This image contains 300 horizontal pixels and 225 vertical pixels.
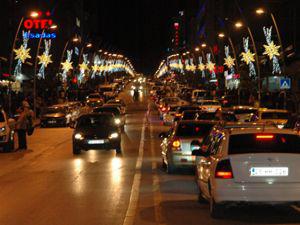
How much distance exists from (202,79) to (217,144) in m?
119

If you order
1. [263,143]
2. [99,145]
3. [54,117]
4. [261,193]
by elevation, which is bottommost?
[99,145]

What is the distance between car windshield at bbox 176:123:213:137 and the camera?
18.8 meters

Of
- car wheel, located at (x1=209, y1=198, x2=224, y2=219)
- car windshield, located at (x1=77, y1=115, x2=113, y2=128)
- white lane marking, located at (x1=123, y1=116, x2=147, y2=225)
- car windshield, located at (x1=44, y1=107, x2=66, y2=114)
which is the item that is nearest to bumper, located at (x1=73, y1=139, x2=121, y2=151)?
car windshield, located at (x1=77, y1=115, x2=113, y2=128)

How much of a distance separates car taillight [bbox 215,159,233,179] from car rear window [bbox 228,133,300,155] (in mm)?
225

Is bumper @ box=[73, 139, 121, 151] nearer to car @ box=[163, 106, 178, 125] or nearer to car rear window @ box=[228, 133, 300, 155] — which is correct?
car rear window @ box=[228, 133, 300, 155]

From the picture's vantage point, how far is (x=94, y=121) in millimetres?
27359

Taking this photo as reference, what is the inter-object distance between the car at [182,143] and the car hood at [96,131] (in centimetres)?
634

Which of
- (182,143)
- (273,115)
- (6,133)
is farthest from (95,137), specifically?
(273,115)

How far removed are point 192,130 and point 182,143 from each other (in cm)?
84

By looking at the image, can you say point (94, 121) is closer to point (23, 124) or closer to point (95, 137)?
point (95, 137)

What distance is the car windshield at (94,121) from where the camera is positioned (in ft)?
86.9

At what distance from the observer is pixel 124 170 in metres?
19.5

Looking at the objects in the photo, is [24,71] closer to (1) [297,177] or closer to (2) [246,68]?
(2) [246,68]

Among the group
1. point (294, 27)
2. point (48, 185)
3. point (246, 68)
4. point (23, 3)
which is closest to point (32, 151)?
point (48, 185)
